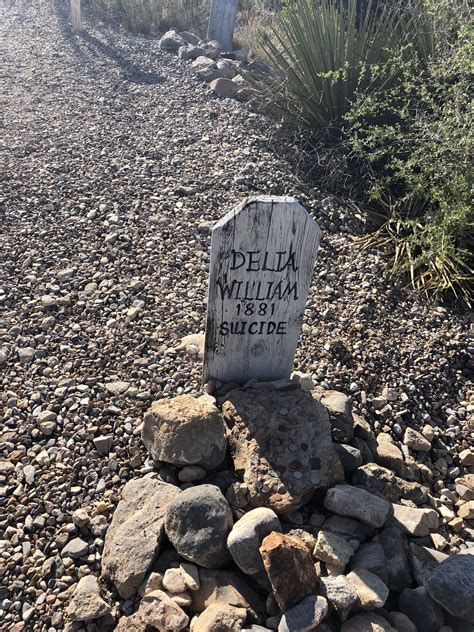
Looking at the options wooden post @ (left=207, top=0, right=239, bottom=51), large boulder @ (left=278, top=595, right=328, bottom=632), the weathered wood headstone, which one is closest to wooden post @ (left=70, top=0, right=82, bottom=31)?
wooden post @ (left=207, top=0, right=239, bottom=51)

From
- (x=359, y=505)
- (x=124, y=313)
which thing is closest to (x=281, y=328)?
(x=359, y=505)

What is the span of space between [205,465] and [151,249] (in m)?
2.06

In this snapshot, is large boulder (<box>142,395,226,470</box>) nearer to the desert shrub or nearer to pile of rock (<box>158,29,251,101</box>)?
the desert shrub

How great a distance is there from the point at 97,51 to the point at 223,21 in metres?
1.90

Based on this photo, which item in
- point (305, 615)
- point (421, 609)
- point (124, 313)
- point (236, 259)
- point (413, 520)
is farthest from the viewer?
point (124, 313)

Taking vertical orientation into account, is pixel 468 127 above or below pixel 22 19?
below

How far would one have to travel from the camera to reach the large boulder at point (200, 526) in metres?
2.04

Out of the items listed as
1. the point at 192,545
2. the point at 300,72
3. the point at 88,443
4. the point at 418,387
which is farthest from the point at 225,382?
the point at 300,72

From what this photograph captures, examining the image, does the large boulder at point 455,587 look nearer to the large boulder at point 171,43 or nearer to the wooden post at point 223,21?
the large boulder at point 171,43

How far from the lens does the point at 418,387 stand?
3.22 m

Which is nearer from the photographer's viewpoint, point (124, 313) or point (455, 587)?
point (455, 587)

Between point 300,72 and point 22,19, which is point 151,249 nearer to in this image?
point 300,72

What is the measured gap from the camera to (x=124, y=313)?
11.6 feet

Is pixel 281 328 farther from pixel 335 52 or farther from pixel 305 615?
pixel 335 52
